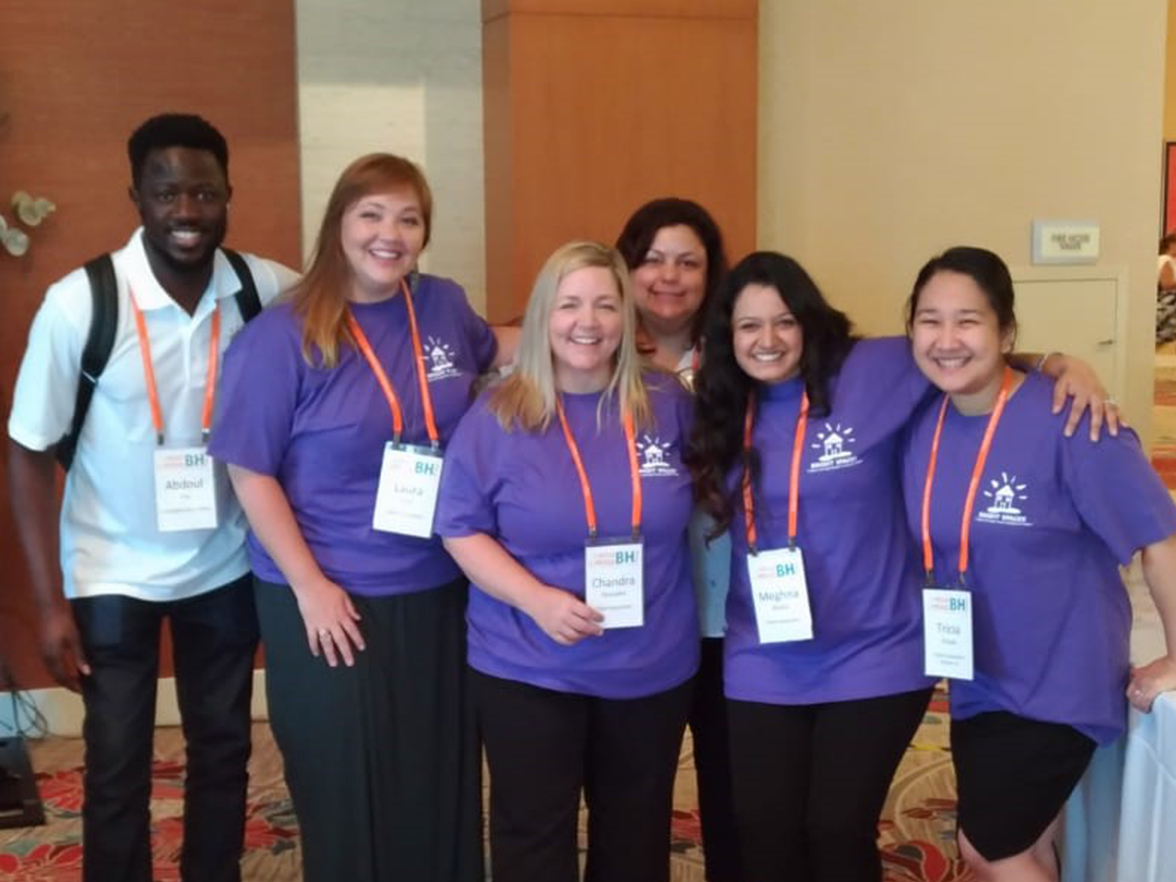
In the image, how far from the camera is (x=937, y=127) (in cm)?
432

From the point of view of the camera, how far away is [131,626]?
8.05 ft

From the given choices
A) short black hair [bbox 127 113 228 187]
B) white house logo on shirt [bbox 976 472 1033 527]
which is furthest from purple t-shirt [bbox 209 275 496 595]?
white house logo on shirt [bbox 976 472 1033 527]

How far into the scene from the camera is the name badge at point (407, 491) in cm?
230

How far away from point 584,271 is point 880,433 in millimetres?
587

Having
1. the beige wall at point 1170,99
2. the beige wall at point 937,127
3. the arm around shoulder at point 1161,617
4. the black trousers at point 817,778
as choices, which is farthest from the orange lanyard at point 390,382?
the beige wall at point 1170,99

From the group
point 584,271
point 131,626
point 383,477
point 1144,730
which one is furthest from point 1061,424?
point 131,626

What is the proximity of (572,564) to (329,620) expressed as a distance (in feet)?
1.54

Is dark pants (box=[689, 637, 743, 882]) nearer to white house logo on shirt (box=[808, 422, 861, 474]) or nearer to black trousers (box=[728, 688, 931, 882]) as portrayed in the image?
black trousers (box=[728, 688, 931, 882])

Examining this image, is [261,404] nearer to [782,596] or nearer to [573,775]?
[573,775]

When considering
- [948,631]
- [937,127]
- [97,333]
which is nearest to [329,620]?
[97,333]

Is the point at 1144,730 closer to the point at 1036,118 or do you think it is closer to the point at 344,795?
the point at 344,795

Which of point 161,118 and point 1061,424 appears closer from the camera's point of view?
point 1061,424

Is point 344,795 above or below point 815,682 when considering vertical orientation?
below

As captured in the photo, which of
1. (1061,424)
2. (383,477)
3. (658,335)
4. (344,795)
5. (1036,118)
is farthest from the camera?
(1036,118)
